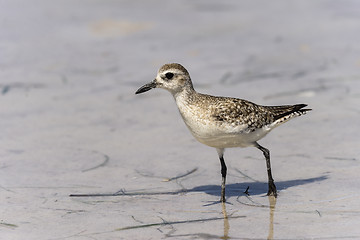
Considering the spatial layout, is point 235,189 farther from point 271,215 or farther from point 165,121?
point 165,121

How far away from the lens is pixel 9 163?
33.4 ft

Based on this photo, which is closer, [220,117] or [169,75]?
[220,117]

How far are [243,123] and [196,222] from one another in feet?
5.14

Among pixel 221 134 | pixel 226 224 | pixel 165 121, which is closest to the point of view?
pixel 226 224

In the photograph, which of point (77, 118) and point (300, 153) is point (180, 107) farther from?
point (77, 118)

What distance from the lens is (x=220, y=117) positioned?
8.82 meters

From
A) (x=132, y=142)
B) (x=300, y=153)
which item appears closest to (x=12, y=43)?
(x=132, y=142)

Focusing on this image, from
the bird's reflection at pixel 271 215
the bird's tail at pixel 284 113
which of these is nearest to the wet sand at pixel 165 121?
the bird's reflection at pixel 271 215

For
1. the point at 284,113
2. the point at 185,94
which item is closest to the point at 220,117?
the point at 185,94

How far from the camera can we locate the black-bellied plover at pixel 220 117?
8812 millimetres

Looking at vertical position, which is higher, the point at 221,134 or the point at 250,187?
the point at 221,134

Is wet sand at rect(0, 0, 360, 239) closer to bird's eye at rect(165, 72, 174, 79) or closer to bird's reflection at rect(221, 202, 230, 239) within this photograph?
bird's reflection at rect(221, 202, 230, 239)

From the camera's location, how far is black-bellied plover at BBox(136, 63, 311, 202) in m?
8.81

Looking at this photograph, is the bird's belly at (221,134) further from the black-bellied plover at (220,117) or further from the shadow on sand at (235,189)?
the shadow on sand at (235,189)
